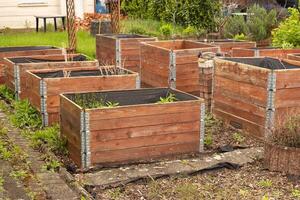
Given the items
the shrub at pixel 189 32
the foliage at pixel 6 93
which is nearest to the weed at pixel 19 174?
the foliage at pixel 6 93

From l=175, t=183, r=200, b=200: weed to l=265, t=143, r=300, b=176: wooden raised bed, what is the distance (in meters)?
1.06

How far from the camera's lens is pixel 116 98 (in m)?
7.43

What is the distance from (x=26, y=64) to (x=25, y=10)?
13.9 metres

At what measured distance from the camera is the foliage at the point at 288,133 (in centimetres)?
639

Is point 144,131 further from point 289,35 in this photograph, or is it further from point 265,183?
point 289,35

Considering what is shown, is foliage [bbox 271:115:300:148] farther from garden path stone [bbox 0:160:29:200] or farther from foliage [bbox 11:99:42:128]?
foliage [bbox 11:99:42:128]

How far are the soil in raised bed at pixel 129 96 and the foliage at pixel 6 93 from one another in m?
3.56

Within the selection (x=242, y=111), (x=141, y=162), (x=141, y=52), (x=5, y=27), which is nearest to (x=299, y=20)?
(x=141, y=52)

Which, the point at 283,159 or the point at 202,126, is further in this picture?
the point at 202,126

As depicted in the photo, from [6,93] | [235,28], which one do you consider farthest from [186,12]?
[6,93]

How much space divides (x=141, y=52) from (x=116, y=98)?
364 centimetres

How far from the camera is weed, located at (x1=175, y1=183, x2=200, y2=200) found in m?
5.71

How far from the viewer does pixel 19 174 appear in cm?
641

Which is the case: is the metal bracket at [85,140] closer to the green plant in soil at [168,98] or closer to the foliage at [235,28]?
the green plant in soil at [168,98]
